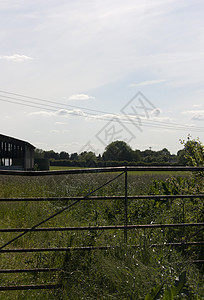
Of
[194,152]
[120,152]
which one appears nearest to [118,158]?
[120,152]

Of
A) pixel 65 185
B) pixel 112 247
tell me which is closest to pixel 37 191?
pixel 65 185

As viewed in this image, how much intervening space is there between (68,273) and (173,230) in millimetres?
1908

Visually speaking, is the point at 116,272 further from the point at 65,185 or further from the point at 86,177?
the point at 86,177

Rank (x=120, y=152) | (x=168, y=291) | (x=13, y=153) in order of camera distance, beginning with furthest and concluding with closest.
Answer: (x=13, y=153) < (x=120, y=152) < (x=168, y=291)

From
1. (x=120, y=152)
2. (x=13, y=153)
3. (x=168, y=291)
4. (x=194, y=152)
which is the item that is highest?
(x=13, y=153)

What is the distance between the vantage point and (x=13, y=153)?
38656mm

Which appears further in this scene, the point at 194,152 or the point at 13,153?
the point at 13,153

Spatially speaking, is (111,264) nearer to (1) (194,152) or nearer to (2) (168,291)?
(2) (168,291)

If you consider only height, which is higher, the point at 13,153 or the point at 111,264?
the point at 13,153

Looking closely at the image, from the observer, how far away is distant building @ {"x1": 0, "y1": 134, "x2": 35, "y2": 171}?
3519cm

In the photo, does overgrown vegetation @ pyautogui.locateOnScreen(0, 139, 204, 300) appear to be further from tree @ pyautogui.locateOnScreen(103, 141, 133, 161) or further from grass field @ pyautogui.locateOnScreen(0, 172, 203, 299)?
tree @ pyautogui.locateOnScreen(103, 141, 133, 161)

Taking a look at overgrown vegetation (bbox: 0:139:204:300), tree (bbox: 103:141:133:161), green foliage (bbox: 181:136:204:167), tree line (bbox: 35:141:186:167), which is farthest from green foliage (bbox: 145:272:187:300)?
tree (bbox: 103:141:133:161)

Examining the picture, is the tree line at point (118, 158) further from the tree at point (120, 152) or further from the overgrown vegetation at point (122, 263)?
the overgrown vegetation at point (122, 263)

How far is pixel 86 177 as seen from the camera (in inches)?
452
